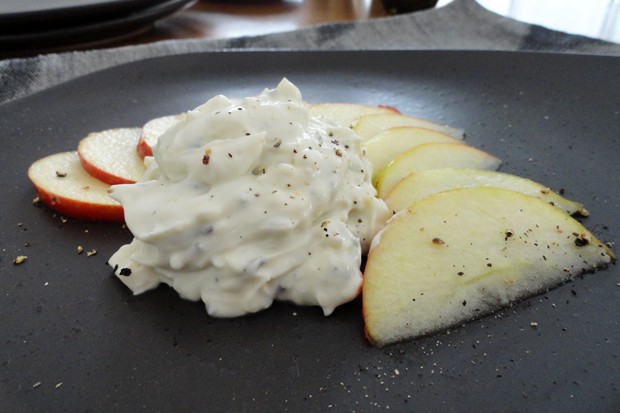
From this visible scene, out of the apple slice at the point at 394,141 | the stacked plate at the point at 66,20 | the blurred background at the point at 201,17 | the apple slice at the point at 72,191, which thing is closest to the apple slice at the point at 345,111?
the apple slice at the point at 394,141

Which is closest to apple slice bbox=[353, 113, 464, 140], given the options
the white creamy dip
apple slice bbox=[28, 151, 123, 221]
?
the white creamy dip

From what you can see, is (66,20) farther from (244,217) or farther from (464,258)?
(464,258)

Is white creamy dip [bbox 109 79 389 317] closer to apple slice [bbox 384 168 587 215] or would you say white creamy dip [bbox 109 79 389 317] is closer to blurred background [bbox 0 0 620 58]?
apple slice [bbox 384 168 587 215]

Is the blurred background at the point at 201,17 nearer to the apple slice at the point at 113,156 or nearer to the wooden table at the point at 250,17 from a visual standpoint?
the wooden table at the point at 250,17

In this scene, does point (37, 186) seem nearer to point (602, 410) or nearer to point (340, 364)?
point (340, 364)

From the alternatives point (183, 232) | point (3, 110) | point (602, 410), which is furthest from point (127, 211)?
point (3, 110)

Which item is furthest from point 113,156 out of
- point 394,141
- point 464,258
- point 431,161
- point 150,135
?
point 464,258
